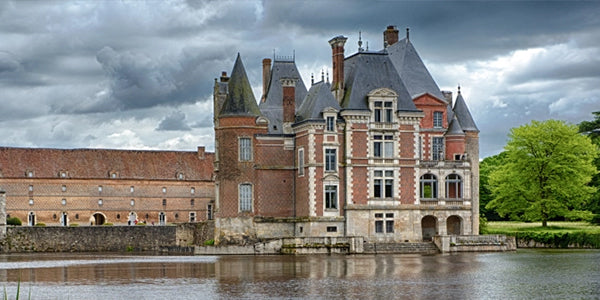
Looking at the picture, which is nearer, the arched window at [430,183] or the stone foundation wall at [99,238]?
the arched window at [430,183]

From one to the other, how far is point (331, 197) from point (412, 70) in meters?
10.4

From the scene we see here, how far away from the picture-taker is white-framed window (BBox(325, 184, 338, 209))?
5378 cm

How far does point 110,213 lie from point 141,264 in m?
41.3

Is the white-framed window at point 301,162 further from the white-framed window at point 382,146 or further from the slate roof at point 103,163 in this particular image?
the slate roof at point 103,163

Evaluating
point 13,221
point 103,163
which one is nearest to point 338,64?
point 13,221

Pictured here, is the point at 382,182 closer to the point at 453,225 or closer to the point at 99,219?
the point at 453,225

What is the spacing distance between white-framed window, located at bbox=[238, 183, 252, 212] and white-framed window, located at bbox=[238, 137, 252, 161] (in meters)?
1.54

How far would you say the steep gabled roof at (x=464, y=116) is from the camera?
58.6m

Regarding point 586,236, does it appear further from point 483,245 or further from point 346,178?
point 346,178

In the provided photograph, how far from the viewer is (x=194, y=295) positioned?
28.5 meters

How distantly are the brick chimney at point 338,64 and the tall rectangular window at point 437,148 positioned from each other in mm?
6545

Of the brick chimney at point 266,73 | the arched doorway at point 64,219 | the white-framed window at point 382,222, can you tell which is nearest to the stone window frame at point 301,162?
the white-framed window at point 382,222

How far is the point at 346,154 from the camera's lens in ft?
177

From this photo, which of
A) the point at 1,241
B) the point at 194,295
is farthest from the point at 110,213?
the point at 194,295
